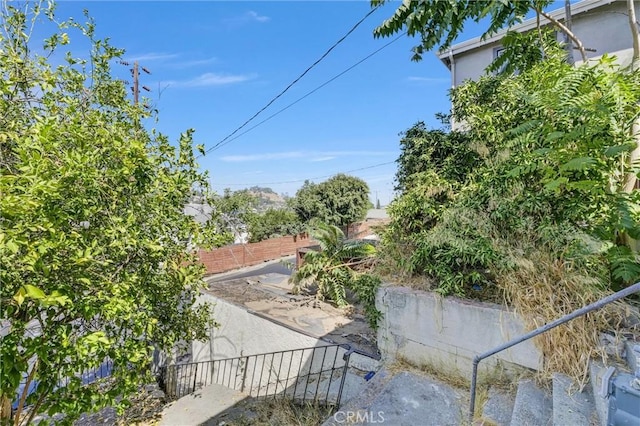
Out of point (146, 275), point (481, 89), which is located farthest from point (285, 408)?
point (481, 89)

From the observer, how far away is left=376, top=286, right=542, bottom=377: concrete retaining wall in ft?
9.69

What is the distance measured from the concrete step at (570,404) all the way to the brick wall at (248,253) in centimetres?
1529

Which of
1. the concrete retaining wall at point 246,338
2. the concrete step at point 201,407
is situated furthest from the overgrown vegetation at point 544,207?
the concrete step at point 201,407

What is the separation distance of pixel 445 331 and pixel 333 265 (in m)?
6.48

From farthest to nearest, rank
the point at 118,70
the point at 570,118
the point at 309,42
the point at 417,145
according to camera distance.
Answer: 1. the point at 309,42
2. the point at 417,145
3. the point at 118,70
4. the point at 570,118

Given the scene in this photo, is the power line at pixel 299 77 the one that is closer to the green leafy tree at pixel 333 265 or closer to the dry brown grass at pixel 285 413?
the green leafy tree at pixel 333 265

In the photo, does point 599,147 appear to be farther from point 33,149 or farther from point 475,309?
point 33,149

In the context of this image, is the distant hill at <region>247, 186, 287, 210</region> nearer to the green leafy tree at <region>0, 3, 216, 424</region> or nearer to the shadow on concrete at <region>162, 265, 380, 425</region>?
the shadow on concrete at <region>162, 265, 380, 425</region>

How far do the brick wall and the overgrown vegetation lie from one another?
45.3 feet

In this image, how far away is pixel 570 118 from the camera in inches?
132

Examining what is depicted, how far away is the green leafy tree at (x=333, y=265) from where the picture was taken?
30.3 ft

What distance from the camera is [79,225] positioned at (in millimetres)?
2920

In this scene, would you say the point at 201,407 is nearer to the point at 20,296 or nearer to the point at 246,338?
the point at 246,338

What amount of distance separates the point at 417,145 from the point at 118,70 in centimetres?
455
